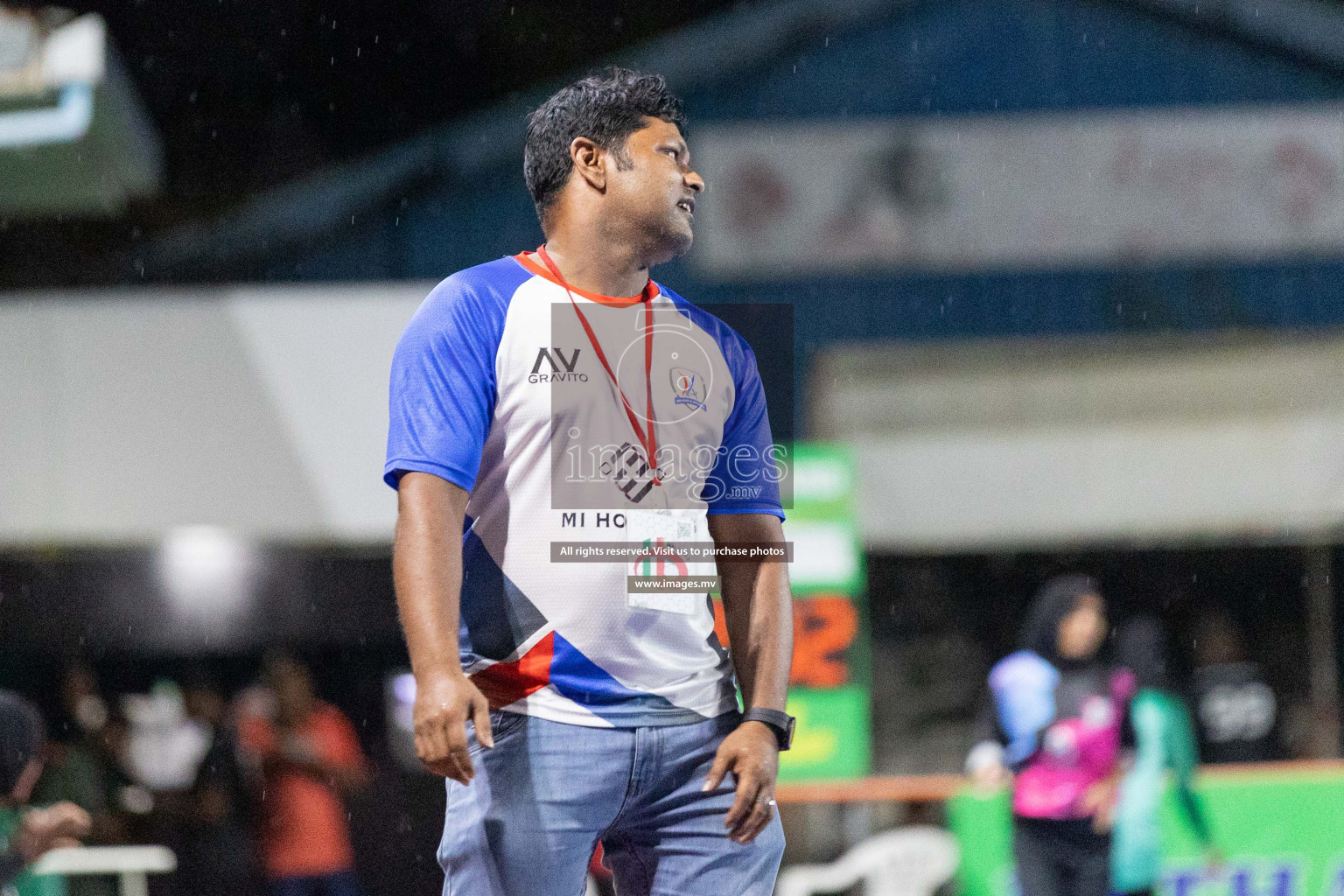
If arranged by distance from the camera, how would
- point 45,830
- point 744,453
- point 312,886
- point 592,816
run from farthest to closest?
1. point 312,886
2. point 45,830
3. point 744,453
4. point 592,816

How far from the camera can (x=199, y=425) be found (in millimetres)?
7801

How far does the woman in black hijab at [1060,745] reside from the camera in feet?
16.4

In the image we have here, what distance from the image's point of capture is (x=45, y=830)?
10.1ft

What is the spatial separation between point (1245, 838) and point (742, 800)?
4.79m

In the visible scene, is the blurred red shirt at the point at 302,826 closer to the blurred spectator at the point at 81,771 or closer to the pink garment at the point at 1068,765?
the blurred spectator at the point at 81,771

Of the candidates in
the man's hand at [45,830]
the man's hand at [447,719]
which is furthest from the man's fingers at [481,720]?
the man's hand at [45,830]

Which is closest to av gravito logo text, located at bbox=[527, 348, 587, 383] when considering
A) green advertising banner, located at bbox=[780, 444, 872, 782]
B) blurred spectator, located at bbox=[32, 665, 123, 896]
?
green advertising banner, located at bbox=[780, 444, 872, 782]

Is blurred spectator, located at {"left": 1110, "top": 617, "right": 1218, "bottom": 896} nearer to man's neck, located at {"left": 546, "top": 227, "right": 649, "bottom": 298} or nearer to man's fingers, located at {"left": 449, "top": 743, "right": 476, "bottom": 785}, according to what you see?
man's neck, located at {"left": 546, "top": 227, "right": 649, "bottom": 298}

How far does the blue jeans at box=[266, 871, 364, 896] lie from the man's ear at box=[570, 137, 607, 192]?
4539 mm

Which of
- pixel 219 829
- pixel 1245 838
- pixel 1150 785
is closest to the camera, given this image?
pixel 1150 785

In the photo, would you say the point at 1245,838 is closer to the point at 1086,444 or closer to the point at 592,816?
the point at 1086,444

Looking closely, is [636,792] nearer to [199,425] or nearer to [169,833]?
[169,833]

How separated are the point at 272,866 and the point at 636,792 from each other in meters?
4.40

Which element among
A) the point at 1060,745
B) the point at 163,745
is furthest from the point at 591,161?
the point at 163,745
